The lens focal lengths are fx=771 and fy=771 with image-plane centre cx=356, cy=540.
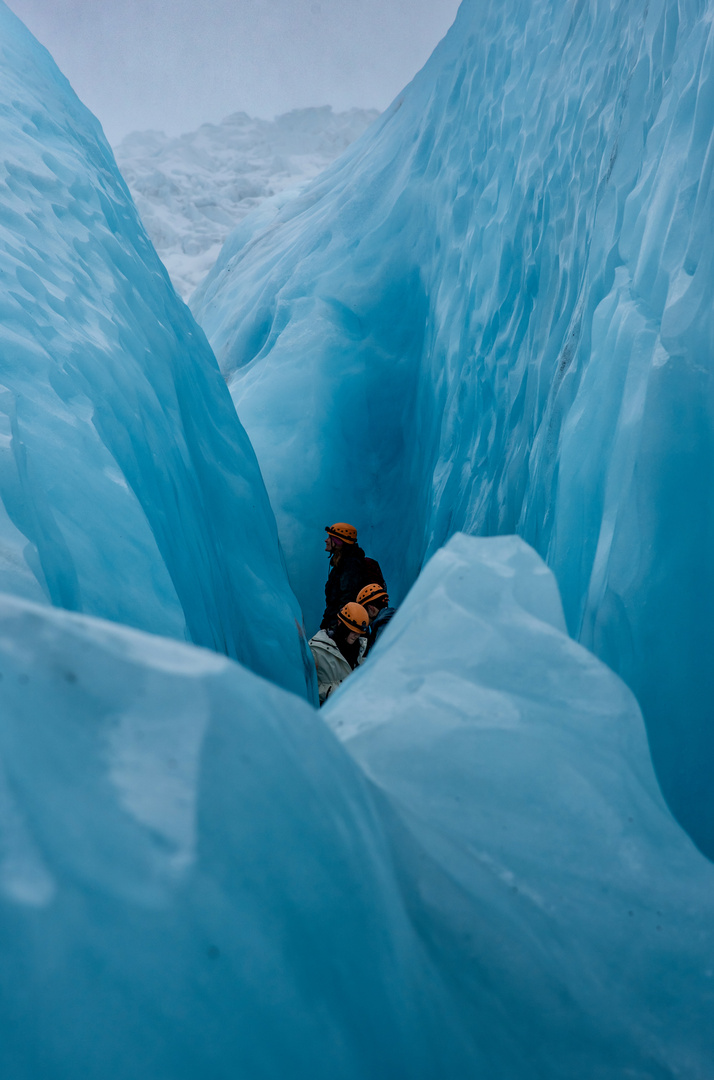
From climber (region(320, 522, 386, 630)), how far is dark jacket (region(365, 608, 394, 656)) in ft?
1.25

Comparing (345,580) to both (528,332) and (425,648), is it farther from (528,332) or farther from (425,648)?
(425,648)

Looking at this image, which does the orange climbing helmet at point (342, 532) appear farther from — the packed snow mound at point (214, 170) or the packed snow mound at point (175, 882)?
the packed snow mound at point (214, 170)

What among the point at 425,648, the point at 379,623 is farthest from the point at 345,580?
the point at 425,648

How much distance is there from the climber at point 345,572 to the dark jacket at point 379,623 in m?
0.38

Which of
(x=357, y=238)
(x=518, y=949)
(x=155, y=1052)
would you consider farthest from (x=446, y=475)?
(x=155, y=1052)

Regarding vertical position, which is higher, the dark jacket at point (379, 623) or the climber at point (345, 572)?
the climber at point (345, 572)

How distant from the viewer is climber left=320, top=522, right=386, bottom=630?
346cm

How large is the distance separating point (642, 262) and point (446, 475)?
1896 millimetres

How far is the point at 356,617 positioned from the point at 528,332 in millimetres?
1281

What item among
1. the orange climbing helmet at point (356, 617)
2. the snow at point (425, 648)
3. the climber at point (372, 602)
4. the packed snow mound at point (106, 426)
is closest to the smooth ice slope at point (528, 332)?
the snow at point (425, 648)

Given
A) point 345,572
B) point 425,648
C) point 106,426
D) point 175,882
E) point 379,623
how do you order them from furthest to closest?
point 345,572, point 379,623, point 106,426, point 425,648, point 175,882

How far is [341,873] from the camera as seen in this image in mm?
695

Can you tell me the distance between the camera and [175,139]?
16000 mm

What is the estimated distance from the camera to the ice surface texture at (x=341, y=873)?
597mm
